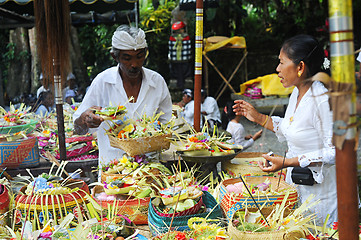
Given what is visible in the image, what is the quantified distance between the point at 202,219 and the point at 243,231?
230mm

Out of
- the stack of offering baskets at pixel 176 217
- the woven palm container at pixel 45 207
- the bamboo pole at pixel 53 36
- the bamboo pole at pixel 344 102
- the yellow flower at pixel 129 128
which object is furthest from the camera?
the yellow flower at pixel 129 128

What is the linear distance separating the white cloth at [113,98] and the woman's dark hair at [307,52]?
3.98 feet

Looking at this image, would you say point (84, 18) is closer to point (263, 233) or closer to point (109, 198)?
point (109, 198)

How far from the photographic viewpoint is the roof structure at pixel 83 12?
6432mm

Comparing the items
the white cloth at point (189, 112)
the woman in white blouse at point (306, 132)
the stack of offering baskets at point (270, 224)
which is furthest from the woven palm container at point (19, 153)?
the white cloth at point (189, 112)

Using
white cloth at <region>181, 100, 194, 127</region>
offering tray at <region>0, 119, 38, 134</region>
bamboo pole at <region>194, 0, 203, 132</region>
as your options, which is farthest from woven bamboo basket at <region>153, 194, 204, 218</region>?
white cloth at <region>181, 100, 194, 127</region>

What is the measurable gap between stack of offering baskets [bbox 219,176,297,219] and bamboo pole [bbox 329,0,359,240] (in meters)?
0.83

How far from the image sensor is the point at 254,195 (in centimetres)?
192

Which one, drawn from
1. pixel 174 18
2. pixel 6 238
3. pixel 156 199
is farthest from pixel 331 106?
pixel 174 18

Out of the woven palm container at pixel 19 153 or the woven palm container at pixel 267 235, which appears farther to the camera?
the woven palm container at pixel 19 153

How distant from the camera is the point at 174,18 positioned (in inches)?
378

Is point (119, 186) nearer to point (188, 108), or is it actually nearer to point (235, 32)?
point (188, 108)

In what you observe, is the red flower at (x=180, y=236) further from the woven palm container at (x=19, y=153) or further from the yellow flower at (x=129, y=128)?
the woven palm container at (x=19, y=153)

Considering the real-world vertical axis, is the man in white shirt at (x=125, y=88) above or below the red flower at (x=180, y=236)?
above
